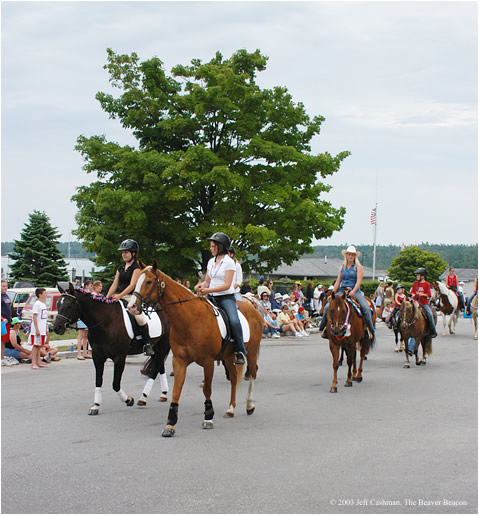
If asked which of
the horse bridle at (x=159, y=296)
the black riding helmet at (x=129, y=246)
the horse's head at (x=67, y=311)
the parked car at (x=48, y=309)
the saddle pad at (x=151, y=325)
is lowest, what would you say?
the parked car at (x=48, y=309)

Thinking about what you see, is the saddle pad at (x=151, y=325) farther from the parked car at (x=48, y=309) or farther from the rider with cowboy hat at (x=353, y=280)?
the parked car at (x=48, y=309)

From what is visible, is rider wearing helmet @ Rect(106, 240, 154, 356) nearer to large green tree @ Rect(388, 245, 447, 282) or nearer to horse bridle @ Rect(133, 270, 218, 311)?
horse bridle @ Rect(133, 270, 218, 311)

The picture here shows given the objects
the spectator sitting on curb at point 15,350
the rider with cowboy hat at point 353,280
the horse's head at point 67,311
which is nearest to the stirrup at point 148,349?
the horse's head at point 67,311

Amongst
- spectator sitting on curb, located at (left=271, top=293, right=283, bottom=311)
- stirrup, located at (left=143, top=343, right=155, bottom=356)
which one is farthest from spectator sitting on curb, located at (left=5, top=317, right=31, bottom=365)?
spectator sitting on curb, located at (left=271, top=293, right=283, bottom=311)

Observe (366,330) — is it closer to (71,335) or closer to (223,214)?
(71,335)

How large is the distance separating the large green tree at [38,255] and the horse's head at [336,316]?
110ft

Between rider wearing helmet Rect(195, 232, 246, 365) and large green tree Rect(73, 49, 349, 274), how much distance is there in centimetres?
1748

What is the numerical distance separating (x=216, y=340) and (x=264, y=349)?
1083cm

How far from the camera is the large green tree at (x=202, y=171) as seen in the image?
2767cm

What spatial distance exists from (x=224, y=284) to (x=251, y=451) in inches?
98.2

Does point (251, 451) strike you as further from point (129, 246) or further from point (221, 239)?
point (129, 246)

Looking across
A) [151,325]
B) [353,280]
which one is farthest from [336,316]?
[151,325]

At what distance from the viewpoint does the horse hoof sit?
8.00 m

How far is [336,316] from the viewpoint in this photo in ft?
37.8
